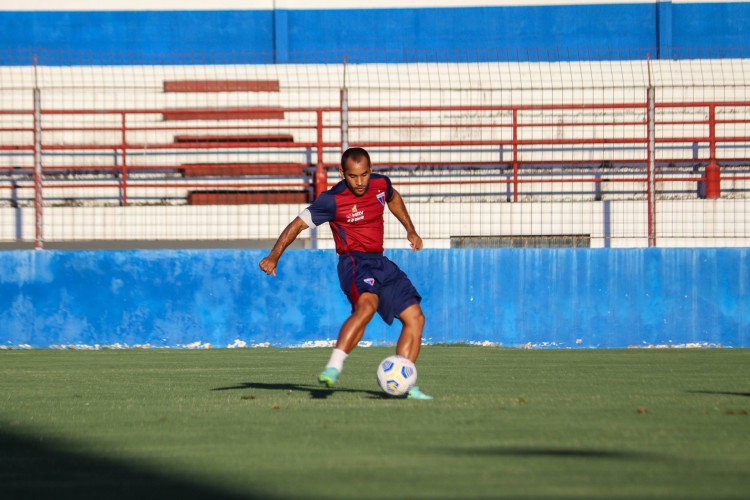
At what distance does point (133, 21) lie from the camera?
24484 mm

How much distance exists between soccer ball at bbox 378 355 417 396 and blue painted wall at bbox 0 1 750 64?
17474 mm

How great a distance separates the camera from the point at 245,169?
17625 millimetres

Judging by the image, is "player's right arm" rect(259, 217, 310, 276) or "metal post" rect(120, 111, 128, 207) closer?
"player's right arm" rect(259, 217, 310, 276)

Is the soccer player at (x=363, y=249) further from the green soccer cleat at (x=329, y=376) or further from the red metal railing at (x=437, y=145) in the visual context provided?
the red metal railing at (x=437, y=145)

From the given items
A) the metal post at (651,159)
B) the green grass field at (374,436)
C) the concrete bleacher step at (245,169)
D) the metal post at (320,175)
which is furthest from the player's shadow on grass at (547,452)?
the concrete bleacher step at (245,169)

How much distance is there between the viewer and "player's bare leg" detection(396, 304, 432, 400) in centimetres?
701

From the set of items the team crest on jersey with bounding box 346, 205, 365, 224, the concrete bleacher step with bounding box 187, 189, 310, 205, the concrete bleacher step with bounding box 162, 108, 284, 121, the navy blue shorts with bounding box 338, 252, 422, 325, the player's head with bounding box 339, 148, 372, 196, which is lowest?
the navy blue shorts with bounding box 338, 252, 422, 325

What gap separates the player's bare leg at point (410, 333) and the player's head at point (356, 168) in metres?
0.81

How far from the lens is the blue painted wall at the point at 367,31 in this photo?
23953 mm

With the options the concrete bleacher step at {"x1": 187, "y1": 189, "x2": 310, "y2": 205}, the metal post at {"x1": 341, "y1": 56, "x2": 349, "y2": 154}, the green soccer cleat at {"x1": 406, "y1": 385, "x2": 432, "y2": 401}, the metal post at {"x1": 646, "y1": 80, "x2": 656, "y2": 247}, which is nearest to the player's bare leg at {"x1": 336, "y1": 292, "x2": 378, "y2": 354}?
the green soccer cleat at {"x1": 406, "y1": 385, "x2": 432, "y2": 401}

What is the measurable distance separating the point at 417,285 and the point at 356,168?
7.02 metres

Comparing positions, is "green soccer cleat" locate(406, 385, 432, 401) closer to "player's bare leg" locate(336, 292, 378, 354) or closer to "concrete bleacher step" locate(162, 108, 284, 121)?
"player's bare leg" locate(336, 292, 378, 354)

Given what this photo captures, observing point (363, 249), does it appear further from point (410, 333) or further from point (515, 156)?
point (515, 156)

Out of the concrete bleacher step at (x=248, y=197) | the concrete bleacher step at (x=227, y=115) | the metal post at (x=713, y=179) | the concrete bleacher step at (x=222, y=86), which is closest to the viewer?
the metal post at (x=713, y=179)
